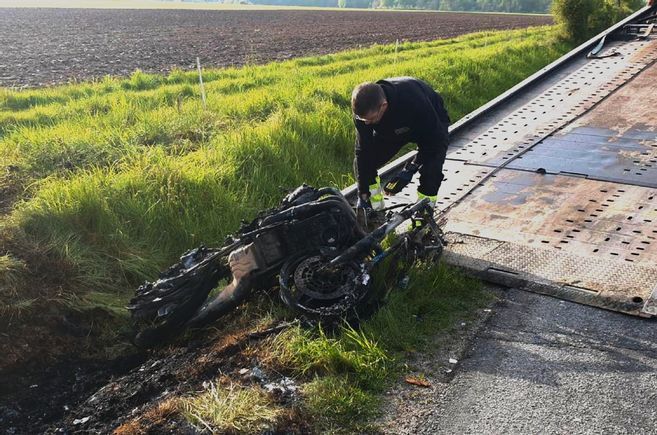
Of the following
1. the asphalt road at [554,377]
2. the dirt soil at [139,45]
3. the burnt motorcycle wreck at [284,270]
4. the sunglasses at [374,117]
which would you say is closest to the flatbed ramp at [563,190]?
the asphalt road at [554,377]

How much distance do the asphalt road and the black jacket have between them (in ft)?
3.97

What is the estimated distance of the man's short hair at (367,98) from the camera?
408 centimetres

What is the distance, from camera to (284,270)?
3.86 meters

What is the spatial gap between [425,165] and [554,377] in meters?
1.86

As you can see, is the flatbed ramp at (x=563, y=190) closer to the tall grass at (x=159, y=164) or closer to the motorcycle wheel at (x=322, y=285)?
the motorcycle wheel at (x=322, y=285)

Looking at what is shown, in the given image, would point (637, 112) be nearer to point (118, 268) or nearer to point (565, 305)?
point (565, 305)

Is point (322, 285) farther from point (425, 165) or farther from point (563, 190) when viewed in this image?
point (563, 190)

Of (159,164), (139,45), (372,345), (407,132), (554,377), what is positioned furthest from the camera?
(139,45)

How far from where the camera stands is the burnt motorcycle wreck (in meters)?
3.76

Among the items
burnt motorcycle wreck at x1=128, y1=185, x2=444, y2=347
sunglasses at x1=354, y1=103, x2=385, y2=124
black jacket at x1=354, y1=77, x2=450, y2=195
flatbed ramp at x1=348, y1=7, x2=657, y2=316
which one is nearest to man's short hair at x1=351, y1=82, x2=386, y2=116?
sunglasses at x1=354, y1=103, x2=385, y2=124

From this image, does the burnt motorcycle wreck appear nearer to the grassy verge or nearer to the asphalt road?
the grassy verge

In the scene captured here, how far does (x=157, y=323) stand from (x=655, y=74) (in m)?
7.95

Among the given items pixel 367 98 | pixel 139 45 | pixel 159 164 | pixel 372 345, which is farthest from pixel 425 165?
pixel 139 45

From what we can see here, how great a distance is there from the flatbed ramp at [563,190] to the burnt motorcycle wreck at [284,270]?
102 cm
